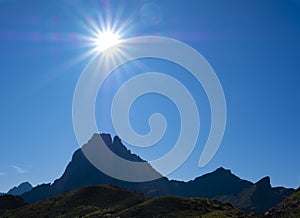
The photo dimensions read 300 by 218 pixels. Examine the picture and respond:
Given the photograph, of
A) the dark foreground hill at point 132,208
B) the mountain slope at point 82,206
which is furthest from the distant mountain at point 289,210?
the mountain slope at point 82,206

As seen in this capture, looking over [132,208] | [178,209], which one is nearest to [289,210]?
[178,209]

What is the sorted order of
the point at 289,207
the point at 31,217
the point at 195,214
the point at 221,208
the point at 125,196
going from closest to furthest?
the point at 289,207 → the point at 195,214 → the point at 221,208 → the point at 31,217 → the point at 125,196

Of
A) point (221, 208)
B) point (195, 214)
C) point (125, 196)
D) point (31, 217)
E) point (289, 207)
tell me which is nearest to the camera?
point (289, 207)

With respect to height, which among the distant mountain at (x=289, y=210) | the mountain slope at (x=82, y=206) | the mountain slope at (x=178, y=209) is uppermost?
the mountain slope at (x=82, y=206)

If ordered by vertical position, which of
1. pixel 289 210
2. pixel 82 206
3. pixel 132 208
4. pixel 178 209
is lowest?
pixel 289 210

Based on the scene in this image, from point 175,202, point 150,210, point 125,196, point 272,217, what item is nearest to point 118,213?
point 150,210

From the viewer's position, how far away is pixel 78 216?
167 meters

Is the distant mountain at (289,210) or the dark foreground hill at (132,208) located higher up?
the dark foreground hill at (132,208)

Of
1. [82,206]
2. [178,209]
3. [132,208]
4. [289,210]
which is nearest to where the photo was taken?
[289,210]

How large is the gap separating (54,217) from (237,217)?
84082 millimetres

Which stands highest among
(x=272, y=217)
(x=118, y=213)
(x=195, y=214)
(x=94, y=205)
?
(x=94, y=205)

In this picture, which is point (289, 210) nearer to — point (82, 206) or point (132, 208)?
point (132, 208)

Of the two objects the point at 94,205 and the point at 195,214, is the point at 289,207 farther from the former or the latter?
the point at 94,205

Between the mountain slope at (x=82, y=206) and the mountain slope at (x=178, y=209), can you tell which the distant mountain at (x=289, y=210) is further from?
the mountain slope at (x=82, y=206)
